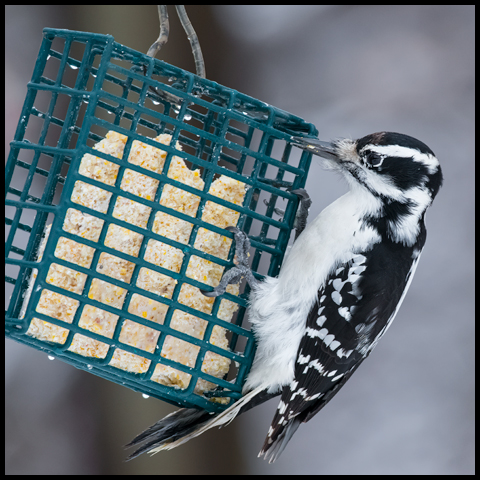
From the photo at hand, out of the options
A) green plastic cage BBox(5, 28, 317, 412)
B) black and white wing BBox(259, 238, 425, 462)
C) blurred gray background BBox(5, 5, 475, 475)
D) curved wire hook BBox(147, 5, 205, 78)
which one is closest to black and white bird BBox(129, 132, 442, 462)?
black and white wing BBox(259, 238, 425, 462)

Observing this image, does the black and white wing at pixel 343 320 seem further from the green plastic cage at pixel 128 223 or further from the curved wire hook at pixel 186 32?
the curved wire hook at pixel 186 32

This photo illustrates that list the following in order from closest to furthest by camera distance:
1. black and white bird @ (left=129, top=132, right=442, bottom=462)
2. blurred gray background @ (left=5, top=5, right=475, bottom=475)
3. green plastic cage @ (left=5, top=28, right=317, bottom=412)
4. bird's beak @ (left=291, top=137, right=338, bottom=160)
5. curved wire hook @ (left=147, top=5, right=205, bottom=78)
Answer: green plastic cage @ (left=5, top=28, right=317, bottom=412), curved wire hook @ (left=147, top=5, right=205, bottom=78), bird's beak @ (left=291, top=137, right=338, bottom=160), black and white bird @ (left=129, top=132, right=442, bottom=462), blurred gray background @ (left=5, top=5, right=475, bottom=475)

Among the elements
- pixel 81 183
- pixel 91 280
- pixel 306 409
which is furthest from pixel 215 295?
pixel 306 409

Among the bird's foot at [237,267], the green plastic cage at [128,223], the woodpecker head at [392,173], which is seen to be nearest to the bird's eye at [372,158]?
the woodpecker head at [392,173]

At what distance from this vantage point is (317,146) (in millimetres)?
2432

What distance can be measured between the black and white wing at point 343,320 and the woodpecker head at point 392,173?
0.12 meters

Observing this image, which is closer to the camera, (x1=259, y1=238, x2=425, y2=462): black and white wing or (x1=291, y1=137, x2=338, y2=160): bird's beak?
(x1=291, y1=137, x2=338, y2=160): bird's beak

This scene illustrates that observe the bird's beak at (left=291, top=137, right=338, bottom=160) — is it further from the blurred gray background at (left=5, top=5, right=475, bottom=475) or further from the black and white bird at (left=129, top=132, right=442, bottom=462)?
the blurred gray background at (left=5, top=5, right=475, bottom=475)

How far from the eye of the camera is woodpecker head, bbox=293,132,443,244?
2535 millimetres

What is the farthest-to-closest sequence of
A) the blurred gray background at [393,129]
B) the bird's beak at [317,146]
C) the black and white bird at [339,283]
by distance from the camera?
the blurred gray background at [393,129]
the black and white bird at [339,283]
the bird's beak at [317,146]

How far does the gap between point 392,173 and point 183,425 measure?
1.35 metres

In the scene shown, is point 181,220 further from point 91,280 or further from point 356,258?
point 356,258

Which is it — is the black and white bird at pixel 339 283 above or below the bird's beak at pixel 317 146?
below

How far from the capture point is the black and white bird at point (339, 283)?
248 cm
